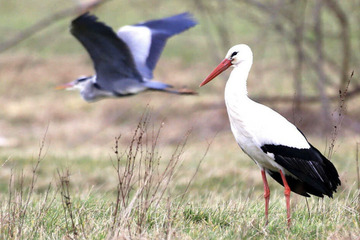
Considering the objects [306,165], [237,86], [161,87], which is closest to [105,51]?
[161,87]

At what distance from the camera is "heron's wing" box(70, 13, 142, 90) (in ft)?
25.6

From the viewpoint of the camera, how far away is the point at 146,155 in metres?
4.33

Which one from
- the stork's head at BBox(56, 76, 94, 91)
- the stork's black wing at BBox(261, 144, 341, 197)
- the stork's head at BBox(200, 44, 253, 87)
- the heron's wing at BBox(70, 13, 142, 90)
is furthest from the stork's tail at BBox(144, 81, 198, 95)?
the stork's black wing at BBox(261, 144, 341, 197)

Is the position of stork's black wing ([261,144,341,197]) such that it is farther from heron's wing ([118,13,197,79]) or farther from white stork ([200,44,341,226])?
heron's wing ([118,13,197,79])

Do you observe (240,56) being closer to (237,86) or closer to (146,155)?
(237,86)

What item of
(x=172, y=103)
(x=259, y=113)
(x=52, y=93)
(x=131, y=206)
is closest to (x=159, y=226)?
(x=131, y=206)

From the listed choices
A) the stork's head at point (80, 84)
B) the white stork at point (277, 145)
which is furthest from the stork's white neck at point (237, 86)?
the stork's head at point (80, 84)

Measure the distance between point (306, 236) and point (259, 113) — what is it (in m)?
0.94

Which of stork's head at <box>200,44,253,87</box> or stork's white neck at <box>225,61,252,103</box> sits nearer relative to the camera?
stork's white neck at <box>225,61,252,103</box>

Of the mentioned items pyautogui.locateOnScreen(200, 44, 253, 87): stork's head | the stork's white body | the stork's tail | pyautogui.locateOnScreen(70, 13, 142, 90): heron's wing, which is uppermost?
pyautogui.locateOnScreen(200, 44, 253, 87): stork's head

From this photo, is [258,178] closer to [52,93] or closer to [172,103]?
[172,103]

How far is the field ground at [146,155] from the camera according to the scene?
13.4ft

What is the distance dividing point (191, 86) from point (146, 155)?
13050 millimetres

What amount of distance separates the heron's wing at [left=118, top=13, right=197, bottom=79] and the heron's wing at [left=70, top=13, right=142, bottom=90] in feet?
0.49
